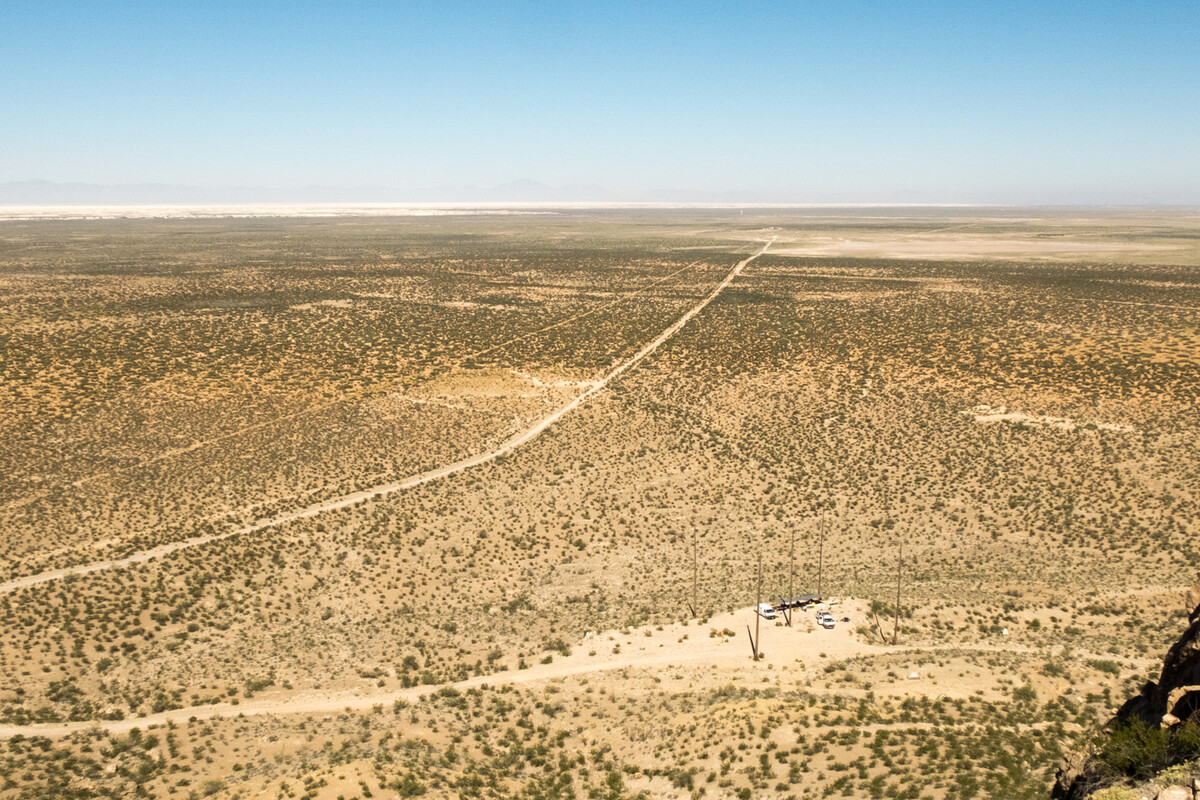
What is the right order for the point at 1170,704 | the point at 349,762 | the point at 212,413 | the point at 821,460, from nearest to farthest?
the point at 1170,704
the point at 349,762
the point at 821,460
the point at 212,413

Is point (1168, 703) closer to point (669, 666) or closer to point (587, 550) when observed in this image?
point (669, 666)

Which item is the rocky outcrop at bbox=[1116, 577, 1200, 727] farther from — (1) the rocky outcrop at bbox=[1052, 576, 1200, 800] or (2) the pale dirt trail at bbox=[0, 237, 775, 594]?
(2) the pale dirt trail at bbox=[0, 237, 775, 594]

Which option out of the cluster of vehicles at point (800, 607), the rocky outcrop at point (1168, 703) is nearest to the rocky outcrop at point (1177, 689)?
the rocky outcrop at point (1168, 703)

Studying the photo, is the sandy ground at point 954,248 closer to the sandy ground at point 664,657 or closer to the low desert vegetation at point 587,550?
the low desert vegetation at point 587,550

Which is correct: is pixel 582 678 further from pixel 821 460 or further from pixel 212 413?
pixel 212 413

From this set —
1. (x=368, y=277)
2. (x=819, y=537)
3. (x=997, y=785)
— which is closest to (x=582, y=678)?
(x=997, y=785)

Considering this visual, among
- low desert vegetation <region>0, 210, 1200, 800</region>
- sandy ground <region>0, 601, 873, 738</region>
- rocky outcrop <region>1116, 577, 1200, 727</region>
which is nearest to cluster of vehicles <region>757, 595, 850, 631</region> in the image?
sandy ground <region>0, 601, 873, 738</region>
